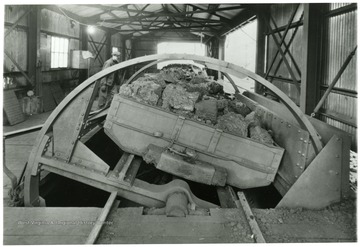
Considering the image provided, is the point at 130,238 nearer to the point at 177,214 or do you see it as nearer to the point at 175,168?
the point at 177,214

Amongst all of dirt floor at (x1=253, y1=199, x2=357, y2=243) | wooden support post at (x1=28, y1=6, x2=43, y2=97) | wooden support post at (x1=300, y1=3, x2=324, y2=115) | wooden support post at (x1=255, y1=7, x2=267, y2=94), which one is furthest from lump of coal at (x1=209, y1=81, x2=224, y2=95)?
wooden support post at (x1=28, y1=6, x2=43, y2=97)

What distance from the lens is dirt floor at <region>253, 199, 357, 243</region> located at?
2.56 meters

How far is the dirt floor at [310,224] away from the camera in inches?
101

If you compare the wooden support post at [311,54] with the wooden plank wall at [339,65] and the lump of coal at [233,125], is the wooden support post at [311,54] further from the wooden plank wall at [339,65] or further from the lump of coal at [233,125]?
the lump of coal at [233,125]

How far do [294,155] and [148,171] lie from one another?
272 centimetres

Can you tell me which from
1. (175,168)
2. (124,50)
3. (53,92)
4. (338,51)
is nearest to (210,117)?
(175,168)

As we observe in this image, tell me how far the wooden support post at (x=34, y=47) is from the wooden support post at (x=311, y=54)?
7.86 m

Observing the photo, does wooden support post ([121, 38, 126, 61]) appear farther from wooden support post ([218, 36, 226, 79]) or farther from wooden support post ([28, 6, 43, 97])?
wooden support post ([28, 6, 43, 97])

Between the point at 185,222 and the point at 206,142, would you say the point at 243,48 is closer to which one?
the point at 206,142

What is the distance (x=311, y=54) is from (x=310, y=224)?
408cm

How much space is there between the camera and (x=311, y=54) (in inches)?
233

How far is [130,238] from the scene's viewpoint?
2.50 metres

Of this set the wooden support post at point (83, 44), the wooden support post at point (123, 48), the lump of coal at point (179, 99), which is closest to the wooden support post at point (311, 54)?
the lump of coal at point (179, 99)

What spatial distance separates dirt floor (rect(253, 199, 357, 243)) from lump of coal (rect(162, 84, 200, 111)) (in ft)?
5.01
